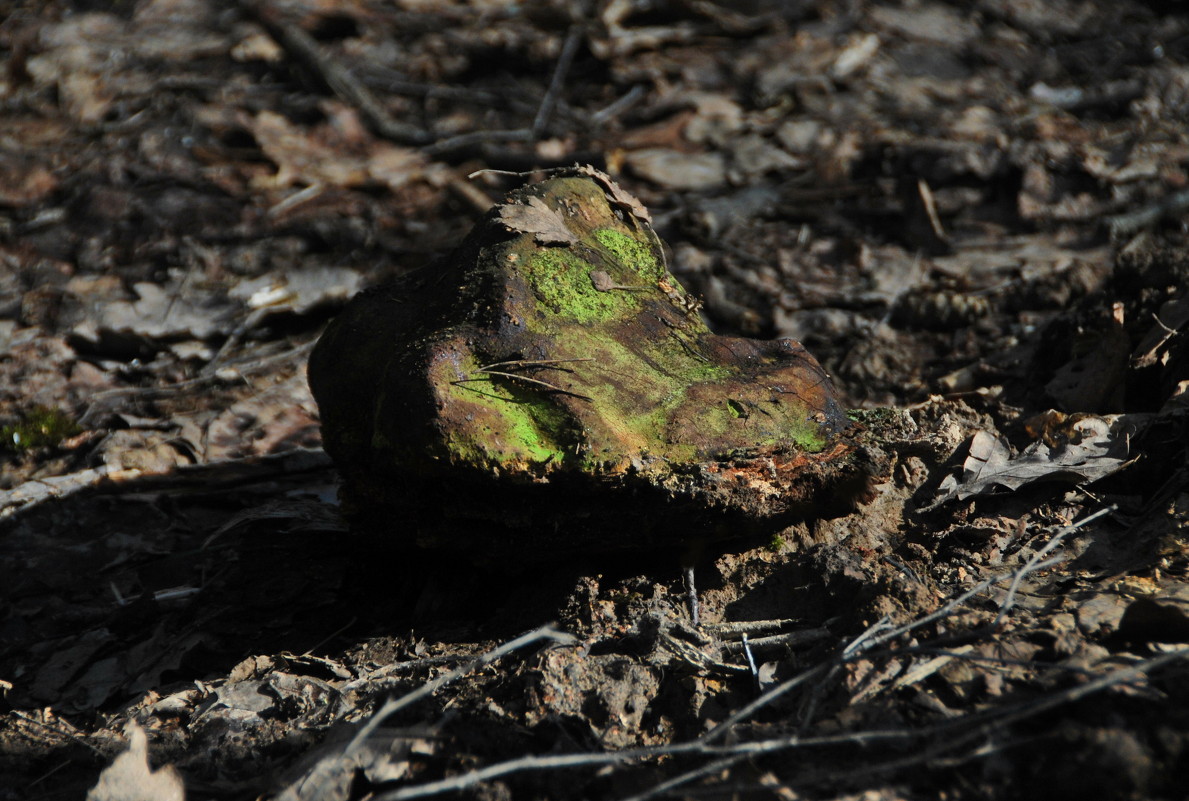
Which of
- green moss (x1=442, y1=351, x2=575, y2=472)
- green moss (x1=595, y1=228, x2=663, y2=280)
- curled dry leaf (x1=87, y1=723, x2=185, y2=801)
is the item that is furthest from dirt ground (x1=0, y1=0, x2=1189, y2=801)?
green moss (x1=595, y1=228, x2=663, y2=280)

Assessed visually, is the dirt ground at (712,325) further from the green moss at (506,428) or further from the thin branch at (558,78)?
the green moss at (506,428)

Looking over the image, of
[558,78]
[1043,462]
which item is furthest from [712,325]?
[558,78]

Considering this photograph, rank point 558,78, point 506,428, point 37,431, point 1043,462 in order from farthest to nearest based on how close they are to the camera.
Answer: point 558,78 < point 37,431 < point 1043,462 < point 506,428

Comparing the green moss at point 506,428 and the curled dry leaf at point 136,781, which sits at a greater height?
the green moss at point 506,428

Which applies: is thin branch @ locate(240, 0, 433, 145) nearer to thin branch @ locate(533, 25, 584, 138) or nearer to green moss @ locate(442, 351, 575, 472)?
thin branch @ locate(533, 25, 584, 138)

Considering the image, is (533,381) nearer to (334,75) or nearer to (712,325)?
(712,325)

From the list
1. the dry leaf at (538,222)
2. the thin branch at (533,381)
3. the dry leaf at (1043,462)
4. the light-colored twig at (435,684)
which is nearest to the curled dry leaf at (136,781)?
the light-colored twig at (435,684)

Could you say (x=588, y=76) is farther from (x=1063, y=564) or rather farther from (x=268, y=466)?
(x=1063, y=564)
